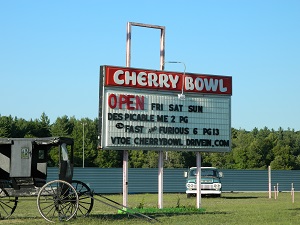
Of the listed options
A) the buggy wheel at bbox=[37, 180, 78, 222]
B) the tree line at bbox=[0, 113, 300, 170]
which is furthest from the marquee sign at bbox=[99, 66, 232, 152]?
the tree line at bbox=[0, 113, 300, 170]

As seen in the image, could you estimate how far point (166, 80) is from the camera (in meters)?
24.0

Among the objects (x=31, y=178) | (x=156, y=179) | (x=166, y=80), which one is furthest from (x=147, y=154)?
(x=31, y=178)

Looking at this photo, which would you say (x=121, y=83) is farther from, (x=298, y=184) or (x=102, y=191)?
(x=298, y=184)

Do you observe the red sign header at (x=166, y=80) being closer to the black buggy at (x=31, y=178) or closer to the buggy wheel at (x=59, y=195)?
the black buggy at (x=31, y=178)

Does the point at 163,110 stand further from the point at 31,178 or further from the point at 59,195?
the point at 31,178

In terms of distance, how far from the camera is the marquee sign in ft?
74.6

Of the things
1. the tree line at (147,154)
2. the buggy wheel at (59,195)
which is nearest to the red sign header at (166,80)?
the buggy wheel at (59,195)

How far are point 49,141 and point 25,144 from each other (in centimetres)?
69

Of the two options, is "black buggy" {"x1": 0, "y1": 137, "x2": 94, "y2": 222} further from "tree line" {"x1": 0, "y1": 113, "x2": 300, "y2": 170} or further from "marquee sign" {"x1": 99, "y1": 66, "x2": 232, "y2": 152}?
"tree line" {"x1": 0, "y1": 113, "x2": 300, "y2": 170}

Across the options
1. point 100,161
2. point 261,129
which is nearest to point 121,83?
point 100,161

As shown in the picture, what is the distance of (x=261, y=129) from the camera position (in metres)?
127

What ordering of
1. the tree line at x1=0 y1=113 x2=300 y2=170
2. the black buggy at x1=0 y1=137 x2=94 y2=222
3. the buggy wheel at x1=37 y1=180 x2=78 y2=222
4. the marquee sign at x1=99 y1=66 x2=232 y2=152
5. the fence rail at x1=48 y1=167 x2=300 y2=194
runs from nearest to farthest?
the buggy wheel at x1=37 y1=180 x2=78 y2=222 < the black buggy at x1=0 y1=137 x2=94 y2=222 < the marquee sign at x1=99 y1=66 x2=232 y2=152 < the fence rail at x1=48 y1=167 x2=300 y2=194 < the tree line at x1=0 y1=113 x2=300 y2=170

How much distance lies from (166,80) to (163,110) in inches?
46.7

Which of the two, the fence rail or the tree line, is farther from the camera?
the tree line
